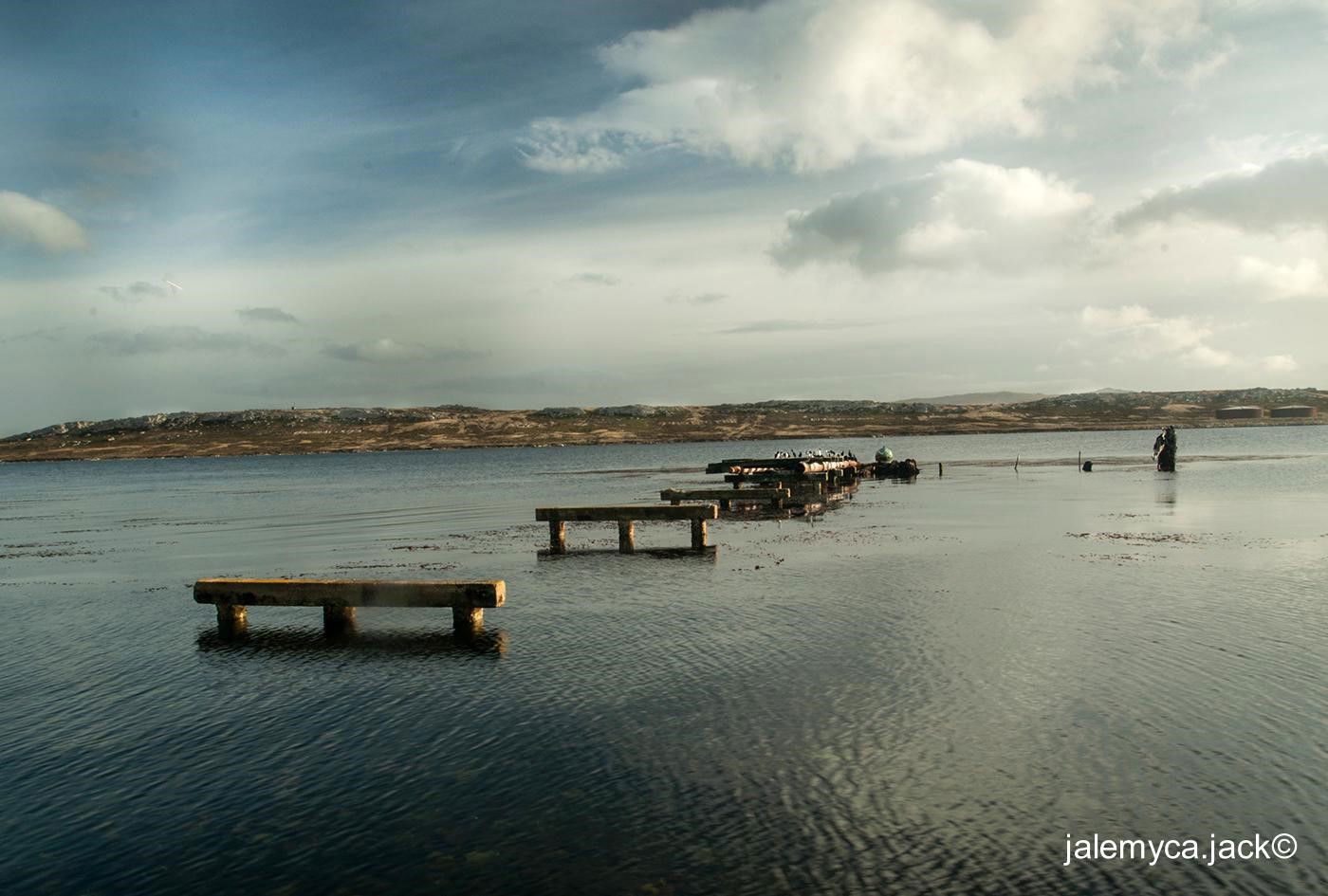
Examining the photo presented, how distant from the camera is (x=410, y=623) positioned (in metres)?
20.3

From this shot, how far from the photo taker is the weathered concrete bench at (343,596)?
60.7 feet

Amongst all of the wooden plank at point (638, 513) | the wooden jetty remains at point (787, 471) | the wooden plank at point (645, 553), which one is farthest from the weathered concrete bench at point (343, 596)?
the wooden jetty remains at point (787, 471)

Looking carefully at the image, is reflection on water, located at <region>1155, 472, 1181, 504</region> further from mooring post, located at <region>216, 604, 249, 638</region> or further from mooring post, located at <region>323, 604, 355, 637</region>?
mooring post, located at <region>216, 604, 249, 638</region>

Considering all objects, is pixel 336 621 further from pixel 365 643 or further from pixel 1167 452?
pixel 1167 452

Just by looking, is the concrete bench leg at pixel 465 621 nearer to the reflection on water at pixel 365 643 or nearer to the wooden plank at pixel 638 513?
the reflection on water at pixel 365 643

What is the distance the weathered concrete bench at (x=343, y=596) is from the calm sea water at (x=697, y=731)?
70cm

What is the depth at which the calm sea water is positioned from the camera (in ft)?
29.4

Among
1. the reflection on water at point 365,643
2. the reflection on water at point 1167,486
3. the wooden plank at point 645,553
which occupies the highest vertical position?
the reflection on water at point 365,643

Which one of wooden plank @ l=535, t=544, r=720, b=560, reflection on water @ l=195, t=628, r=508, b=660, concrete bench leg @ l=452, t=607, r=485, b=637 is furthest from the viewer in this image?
wooden plank @ l=535, t=544, r=720, b=560

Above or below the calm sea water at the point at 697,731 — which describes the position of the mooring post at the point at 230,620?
above

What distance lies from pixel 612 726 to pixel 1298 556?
23.5 meters

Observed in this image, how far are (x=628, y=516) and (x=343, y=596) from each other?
14.9 metres

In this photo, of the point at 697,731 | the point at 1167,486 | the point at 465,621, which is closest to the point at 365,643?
the point at 465,621

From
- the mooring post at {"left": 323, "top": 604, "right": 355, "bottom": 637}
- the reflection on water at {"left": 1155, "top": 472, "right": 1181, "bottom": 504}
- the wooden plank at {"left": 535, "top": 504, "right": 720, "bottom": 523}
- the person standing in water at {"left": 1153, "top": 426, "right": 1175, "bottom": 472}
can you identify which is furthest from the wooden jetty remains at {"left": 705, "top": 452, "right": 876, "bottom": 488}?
the mooring post at {"left": 323, "top": 604, "right": 355, "bottom": 637}
